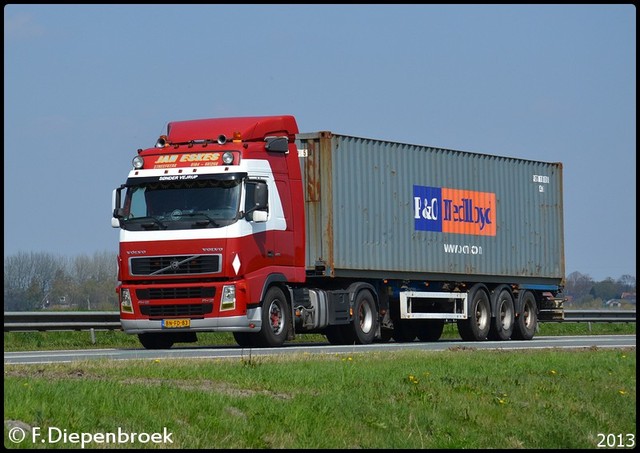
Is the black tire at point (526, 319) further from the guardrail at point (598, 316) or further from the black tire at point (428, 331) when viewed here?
the guardrail at point (598, 316)

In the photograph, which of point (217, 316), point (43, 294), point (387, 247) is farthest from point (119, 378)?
point (43, 294)

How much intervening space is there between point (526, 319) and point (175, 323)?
11.3 metres

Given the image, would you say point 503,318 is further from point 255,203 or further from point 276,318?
point 255,203

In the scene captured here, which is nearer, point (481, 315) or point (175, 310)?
point (175, 310)

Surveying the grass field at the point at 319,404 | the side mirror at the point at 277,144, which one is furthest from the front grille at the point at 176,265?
the grass field at the point at 319,404

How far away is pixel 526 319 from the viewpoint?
109ft

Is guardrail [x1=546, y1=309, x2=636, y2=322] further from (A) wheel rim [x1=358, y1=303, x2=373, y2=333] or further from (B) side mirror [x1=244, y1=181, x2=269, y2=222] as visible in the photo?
(B) side mirror [x1=244, y1=181, x2=269, y2=222]

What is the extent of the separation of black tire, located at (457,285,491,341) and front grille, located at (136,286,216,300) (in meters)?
8.30

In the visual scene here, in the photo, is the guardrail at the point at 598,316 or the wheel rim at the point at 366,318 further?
the guardrail at the point at 598,316

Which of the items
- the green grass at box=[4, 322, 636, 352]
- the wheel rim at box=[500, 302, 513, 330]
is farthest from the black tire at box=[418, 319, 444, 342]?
the green grass at box=[4, 322, 636, 352]

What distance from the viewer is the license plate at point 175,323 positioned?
24.5 meters

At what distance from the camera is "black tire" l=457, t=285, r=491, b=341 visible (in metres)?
30.9

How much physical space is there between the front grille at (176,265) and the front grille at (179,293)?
0.96 ft

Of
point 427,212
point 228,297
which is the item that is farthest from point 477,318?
point 228,297
